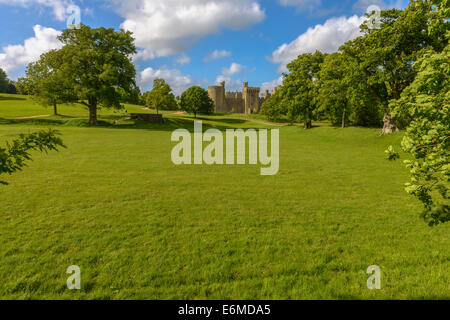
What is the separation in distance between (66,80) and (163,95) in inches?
1403

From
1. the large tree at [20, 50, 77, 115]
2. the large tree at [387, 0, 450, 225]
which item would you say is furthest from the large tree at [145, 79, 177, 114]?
the large tree at [387, 0, 450, 225]

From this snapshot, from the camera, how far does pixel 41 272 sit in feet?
16.7

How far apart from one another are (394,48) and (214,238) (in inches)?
1144

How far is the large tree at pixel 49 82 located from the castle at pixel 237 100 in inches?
3657

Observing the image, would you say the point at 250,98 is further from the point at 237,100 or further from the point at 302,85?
the point at 302,85

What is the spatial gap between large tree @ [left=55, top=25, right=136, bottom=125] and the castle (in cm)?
8877

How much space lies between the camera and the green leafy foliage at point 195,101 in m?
78.0

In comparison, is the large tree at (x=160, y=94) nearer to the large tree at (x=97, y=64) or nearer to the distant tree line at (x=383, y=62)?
the large tree at (x=97, y=64)

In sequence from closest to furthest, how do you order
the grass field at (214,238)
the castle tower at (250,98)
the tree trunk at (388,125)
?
1. the grass field at (214,238)
2. the tree trunk at (388,125)
3. the castle tower at (250,98)

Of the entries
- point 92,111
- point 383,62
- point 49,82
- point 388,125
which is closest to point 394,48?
point 383,62

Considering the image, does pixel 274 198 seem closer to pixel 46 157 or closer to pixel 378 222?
pixel 378 222

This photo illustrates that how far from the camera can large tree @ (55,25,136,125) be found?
136 ft

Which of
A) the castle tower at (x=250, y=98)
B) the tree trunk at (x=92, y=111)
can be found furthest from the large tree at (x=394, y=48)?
the castle tower at (x=250, y=98)

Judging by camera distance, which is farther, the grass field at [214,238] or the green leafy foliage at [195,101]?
the green leafy foliage at [195,101]
